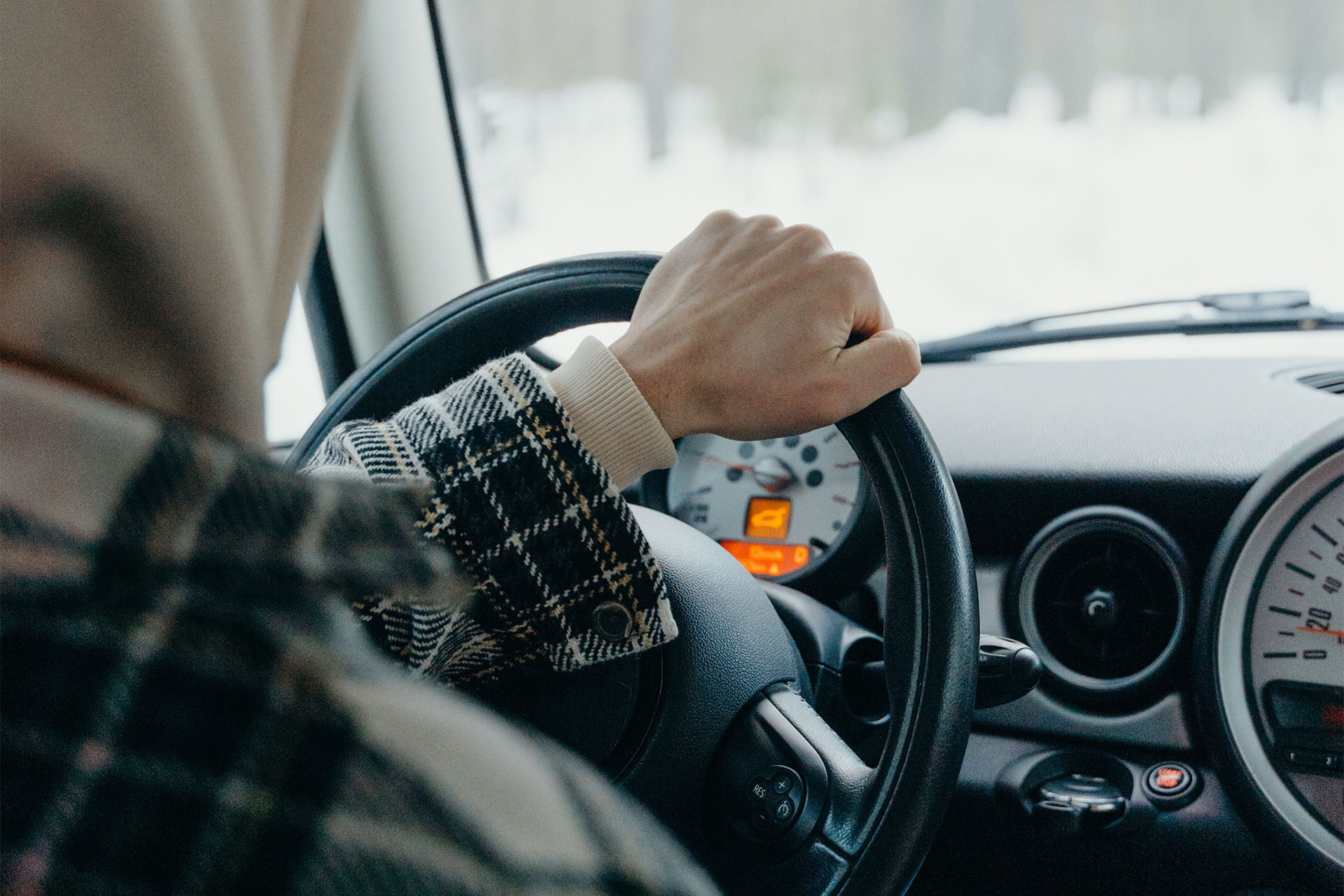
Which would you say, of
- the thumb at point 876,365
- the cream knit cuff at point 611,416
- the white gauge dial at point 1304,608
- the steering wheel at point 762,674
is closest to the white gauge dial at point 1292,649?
the white gauge dial at point 1304,608

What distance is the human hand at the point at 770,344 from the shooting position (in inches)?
26.0

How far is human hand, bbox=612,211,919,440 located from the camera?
26.0 inches

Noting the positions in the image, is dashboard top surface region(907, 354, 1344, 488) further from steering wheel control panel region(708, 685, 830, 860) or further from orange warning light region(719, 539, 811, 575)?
steering wheel control panel region(708, 685, 830, 860)

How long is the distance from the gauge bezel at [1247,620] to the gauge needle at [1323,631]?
51 mm

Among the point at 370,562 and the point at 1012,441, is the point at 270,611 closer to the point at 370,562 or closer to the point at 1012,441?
the point at 370,562

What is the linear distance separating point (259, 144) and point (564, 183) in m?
1.32

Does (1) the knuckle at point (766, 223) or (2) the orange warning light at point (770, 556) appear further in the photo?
(2) the orange warning light at point (770, 556)

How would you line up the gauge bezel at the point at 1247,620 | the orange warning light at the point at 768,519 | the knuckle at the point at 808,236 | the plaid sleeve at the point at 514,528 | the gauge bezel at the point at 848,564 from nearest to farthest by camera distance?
the plaid sleeve at the point at 514,528 → the knuckle at the point at 808,236 → the gauge bezel at the point at 1247,620 → the gauge bezel at the point at 848,564 → the orange warning light at the point at 768,519

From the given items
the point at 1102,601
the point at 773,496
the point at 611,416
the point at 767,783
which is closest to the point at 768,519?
the point at 773,496

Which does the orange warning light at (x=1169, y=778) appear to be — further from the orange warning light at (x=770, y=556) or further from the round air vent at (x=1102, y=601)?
the orange warning light at (x=770, y=556)

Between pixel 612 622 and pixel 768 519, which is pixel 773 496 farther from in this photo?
pixel 612 622

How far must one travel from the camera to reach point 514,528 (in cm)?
57

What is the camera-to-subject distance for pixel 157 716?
0.70 feet

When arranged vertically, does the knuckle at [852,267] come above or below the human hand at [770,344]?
above
